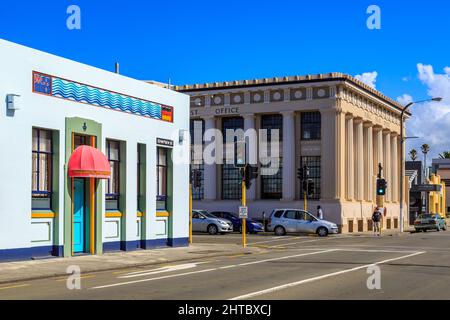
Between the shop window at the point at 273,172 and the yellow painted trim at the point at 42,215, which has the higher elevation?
the shop window at the point at 273,172

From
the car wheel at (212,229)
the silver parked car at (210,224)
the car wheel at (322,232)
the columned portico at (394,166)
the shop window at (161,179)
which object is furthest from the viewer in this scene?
the columned portico at (394,166)

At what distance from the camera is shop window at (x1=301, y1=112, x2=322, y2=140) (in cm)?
5044

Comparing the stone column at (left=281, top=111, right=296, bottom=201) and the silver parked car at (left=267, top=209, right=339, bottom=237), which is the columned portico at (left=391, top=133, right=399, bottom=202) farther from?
the silver parked car at (left=267, top=209, right=339, bottom=237)

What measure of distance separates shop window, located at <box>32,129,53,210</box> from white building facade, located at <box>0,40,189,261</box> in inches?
1.2

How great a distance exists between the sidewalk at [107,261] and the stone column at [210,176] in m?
23.8

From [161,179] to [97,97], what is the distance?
5.48 m

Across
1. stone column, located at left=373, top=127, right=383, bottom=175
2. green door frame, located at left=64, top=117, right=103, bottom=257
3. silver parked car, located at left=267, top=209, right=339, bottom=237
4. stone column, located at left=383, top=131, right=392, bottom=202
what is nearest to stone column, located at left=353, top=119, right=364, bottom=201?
stone column, located at left=373, top=127, right=383, bottom=175

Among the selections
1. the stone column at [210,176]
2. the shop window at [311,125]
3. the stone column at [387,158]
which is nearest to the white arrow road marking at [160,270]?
the shop window at [311,125]

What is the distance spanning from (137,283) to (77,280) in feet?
6.09

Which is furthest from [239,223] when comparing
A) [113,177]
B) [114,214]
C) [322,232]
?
[114,214]

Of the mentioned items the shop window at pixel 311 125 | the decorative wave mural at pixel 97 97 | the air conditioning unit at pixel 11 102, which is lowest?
the air conditioning unit at pixel 11 102

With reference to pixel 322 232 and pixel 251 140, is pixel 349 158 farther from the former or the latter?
pixel 322 232

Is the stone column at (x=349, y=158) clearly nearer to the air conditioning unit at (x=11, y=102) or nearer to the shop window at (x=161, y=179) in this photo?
the shop window at (x=161, y=179)

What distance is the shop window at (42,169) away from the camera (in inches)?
885
